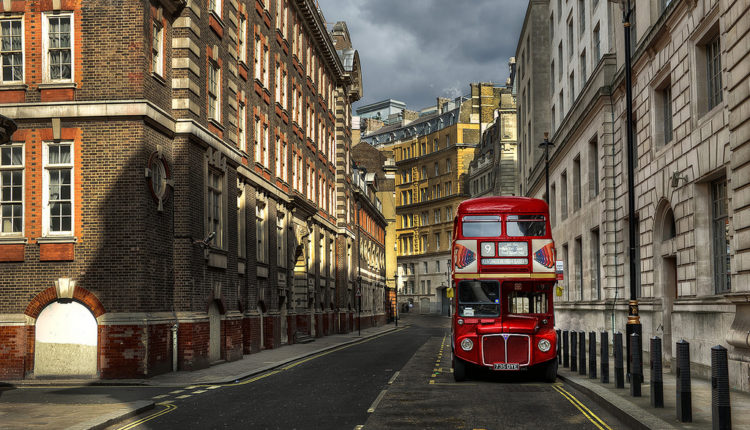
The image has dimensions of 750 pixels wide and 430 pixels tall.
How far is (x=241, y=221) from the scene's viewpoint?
30062mm

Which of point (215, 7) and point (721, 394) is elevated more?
point (215, 7)

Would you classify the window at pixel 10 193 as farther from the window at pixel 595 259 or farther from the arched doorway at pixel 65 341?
the window at pixel 595 259

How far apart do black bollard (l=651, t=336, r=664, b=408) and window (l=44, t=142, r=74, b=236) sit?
48.1ft

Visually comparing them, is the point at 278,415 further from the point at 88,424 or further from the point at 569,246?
the point at 569,246

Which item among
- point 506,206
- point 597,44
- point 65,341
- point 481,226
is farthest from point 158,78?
point 597,44

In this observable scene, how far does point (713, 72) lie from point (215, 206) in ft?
50.4

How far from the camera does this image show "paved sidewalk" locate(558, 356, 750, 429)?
1088 cm

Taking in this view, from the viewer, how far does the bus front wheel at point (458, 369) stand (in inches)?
744

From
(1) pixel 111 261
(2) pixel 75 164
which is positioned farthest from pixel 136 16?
(1) pixel 111 261

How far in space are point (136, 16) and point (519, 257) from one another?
11360 millimetres

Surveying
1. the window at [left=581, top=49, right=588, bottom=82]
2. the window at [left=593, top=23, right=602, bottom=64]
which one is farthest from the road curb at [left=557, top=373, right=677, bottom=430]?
the window at [left=581, top=49, right=588, bottom=82]

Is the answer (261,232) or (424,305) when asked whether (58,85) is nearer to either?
(261,232)

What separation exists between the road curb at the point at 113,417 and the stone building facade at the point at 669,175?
35.2 ft

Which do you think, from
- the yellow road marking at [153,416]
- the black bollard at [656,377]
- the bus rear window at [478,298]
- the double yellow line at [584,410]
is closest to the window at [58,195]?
the yellow road marking at [153,416]
